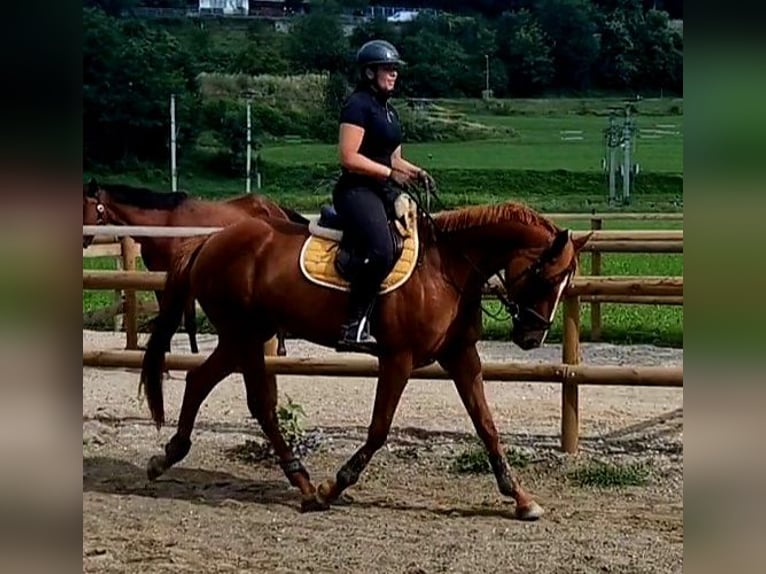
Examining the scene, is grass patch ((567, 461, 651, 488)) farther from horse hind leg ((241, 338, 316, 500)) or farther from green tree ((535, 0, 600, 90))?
green tree ((535, 0, 600, 90))

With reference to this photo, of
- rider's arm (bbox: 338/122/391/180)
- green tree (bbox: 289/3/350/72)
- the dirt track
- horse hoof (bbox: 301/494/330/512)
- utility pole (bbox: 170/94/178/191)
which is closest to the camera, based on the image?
the dirt track

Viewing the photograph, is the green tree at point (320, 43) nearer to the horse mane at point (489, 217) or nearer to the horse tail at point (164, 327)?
the horse tail at point (164, 327)

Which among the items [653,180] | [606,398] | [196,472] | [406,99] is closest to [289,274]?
[196,472]

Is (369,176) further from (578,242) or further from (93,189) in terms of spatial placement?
(93,189)

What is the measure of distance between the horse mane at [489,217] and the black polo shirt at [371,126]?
0.38 m

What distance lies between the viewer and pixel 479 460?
5.47m

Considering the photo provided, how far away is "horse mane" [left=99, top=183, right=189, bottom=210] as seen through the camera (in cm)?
873

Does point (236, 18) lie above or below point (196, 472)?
above

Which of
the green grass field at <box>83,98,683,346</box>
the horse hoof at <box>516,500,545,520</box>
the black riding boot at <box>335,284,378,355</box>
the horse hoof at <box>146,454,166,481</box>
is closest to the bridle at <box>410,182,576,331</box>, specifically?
the black riding boot at <box>335,284,378,355</box>

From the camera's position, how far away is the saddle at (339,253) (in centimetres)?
461

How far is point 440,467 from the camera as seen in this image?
18.0 feet
